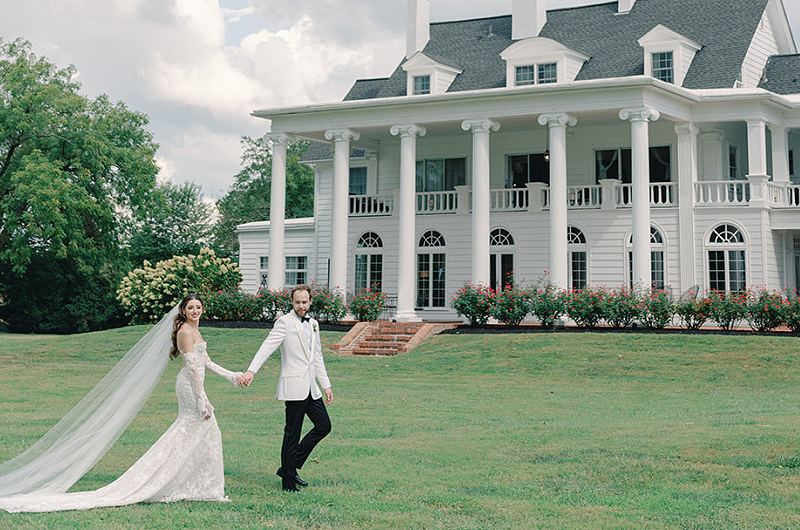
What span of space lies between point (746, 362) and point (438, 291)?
13.9 meters

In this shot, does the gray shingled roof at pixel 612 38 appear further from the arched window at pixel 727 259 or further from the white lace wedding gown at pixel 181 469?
the white lace wedding gown at pixel 181 469

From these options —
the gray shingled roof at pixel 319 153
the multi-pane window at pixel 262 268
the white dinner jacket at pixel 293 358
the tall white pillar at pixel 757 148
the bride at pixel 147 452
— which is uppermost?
the gray shingled roof at pixel 319 153

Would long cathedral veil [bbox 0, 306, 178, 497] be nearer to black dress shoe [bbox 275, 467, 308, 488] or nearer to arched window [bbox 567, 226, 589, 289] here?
black dress shoe [bbox 275, 467, 308, 488]

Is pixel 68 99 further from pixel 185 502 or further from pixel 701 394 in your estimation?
pixel 185 502

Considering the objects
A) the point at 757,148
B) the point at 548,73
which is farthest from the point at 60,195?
the point at 757,148

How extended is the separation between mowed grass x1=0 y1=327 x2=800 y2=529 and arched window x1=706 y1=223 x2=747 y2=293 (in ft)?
20.1

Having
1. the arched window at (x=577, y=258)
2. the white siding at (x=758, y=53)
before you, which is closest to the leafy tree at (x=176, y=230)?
the arched window at (x=577, y=258)

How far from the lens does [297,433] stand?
906 centimetres

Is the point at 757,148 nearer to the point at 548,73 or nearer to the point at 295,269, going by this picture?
the point at 548,73

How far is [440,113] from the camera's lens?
103ft

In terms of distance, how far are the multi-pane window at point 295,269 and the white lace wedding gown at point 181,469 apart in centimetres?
3001

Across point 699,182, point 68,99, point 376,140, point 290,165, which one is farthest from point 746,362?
point 290,165

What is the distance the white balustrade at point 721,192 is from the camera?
29.9 meters

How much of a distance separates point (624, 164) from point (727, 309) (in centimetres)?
853
